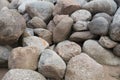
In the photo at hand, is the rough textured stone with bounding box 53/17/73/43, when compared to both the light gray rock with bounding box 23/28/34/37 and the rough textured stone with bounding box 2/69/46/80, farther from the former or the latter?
the rough textured stone with bounding box 2/69/46/80

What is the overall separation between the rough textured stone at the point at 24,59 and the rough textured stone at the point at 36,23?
1.72ft

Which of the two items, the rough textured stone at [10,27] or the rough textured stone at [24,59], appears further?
the rough textured stone at [10,27]

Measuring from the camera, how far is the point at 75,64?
223 cm

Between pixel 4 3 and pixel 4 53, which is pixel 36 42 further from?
pixel 4 3

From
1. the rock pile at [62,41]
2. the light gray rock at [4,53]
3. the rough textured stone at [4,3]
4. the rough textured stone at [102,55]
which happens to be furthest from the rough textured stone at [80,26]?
the rough textured stone at [4,3]

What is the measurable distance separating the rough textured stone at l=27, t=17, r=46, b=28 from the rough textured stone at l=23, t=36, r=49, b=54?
0.24 meters

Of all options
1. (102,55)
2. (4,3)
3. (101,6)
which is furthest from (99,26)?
(4,3)

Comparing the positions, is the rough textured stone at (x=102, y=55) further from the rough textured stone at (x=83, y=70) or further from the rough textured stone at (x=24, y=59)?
the rough textured stone at (x=24, y=59)

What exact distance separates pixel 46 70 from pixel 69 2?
102 cm

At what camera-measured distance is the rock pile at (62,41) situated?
7.26 feet

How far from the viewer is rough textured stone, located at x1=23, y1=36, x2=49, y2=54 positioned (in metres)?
2.56

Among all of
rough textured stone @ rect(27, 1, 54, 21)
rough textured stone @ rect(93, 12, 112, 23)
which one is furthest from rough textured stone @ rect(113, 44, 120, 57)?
rough textured stone @ rect(27, 1, 54, 21)

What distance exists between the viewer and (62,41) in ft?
8.86

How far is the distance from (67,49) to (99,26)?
15.7 inches
